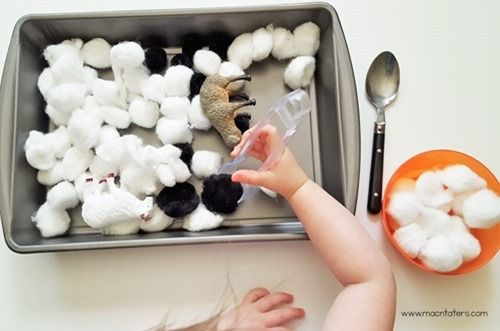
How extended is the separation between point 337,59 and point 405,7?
0.14 meters

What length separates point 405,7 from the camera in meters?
0.60

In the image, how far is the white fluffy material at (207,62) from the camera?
561 millimetres

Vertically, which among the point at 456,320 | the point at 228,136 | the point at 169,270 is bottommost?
the point at 456,320

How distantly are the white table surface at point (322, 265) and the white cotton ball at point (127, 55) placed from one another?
21cm

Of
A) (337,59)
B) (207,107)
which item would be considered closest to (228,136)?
(207,107)

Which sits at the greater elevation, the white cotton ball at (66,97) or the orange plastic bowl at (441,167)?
the white cotton ball at (66,97)

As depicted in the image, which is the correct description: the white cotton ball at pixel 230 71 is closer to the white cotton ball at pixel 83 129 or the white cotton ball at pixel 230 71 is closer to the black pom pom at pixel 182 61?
the black pom pom at pixel 182 61

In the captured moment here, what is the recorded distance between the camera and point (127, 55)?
541mm

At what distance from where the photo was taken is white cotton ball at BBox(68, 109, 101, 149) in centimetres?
54

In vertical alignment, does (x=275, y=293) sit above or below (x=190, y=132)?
below

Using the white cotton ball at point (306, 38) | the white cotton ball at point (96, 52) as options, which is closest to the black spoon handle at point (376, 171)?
the white cotton ball at point (306, 38)

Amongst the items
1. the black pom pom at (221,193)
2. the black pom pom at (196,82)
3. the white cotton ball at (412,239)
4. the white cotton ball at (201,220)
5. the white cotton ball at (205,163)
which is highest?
the black pom pom at (196,82)

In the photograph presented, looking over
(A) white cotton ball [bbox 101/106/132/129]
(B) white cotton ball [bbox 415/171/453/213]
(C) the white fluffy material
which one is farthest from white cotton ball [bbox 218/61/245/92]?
→ (B) white cotton ball [bbox 415/171/453/213]

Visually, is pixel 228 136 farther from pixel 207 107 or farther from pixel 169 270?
Answer: pixel 169 270
